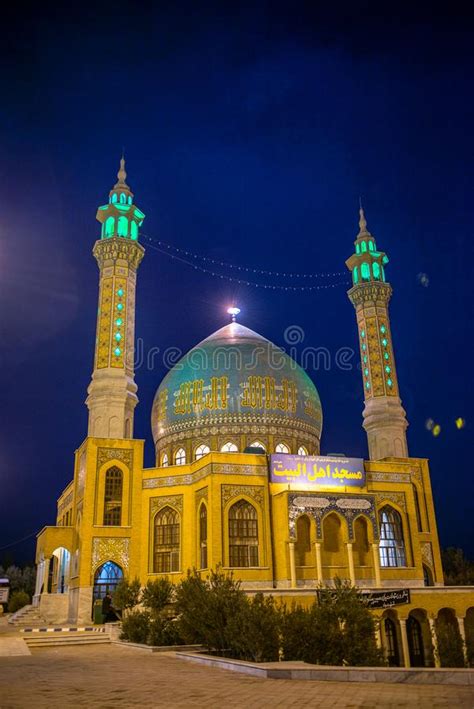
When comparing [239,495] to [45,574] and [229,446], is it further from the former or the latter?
[45,574]

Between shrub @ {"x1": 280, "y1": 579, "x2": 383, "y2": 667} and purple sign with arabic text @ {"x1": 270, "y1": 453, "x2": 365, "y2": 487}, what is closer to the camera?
shrub @ {"x1": 280, "y1": 579, "x2": 383, "y2": 667}

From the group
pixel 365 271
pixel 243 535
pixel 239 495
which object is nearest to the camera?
pixel 243 535

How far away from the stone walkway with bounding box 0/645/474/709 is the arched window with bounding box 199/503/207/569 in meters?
12.9

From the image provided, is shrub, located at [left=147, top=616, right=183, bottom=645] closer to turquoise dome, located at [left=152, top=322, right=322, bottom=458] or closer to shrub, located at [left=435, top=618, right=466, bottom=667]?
shrub, located at [left=435, top=618, right=466, bottom=667]

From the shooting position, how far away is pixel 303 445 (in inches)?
1180

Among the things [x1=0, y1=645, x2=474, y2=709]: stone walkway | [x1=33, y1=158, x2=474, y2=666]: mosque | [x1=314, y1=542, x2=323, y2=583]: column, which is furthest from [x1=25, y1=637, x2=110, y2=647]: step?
[x1=314, y1=542, x2=323, y2=583]: column

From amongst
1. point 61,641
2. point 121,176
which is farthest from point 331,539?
point 121,176

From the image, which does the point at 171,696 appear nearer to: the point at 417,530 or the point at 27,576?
the point at 417,530

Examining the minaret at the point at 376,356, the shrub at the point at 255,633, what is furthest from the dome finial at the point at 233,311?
the shrub at the point at 255,633

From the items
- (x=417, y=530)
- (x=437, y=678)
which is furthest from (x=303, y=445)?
(x=437, y=678)

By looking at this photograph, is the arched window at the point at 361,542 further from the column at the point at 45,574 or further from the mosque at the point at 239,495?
the column at the point at 45,574

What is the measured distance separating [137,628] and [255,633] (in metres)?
5.84

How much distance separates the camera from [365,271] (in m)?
34.0

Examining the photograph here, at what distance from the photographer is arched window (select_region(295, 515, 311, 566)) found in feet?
76.3
